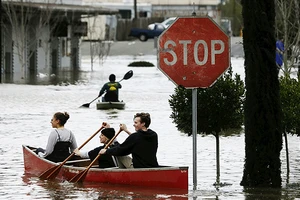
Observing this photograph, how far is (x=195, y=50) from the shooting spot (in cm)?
1550

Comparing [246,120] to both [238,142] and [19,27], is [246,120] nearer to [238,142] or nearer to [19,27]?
[238,142]

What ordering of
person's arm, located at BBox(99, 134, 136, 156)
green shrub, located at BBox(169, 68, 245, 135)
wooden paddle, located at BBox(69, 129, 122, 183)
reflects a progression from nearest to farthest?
person's arm, located at BBox(99, 134, 136, 156) < wooden paddle, located at BBox(69, 129, 122, 183) < green shrub, located at BBox(169, 68, 245, 135)

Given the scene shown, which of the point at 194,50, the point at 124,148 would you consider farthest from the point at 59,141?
the point at 194,50

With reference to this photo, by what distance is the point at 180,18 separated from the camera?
15.6 m

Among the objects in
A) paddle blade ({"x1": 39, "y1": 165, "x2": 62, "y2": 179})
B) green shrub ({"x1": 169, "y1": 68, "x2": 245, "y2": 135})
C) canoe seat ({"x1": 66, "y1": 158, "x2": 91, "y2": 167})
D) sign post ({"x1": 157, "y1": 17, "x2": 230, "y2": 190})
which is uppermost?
sign post ({"x1": 157, "y1": 17, "x2": 230, "y2": 190})

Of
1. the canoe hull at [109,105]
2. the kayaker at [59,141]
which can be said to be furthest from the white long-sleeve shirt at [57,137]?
the canoe hull at [109,105]

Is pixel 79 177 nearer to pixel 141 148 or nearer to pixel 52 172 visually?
pixel 52 172

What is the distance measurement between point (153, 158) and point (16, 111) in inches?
682

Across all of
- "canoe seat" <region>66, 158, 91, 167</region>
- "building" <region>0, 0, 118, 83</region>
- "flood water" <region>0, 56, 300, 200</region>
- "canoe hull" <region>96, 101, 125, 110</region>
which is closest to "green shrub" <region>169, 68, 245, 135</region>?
"flood water" <region>0, 56, 300, 200</region>

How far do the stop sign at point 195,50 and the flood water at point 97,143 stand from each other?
1755 mm

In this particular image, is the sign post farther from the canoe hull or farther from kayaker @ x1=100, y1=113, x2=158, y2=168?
the canoe hull

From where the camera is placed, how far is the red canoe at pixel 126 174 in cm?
1504

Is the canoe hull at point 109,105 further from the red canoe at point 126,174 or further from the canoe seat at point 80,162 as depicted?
the canoe seat at point 80,162

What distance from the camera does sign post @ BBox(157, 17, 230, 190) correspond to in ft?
50.9
